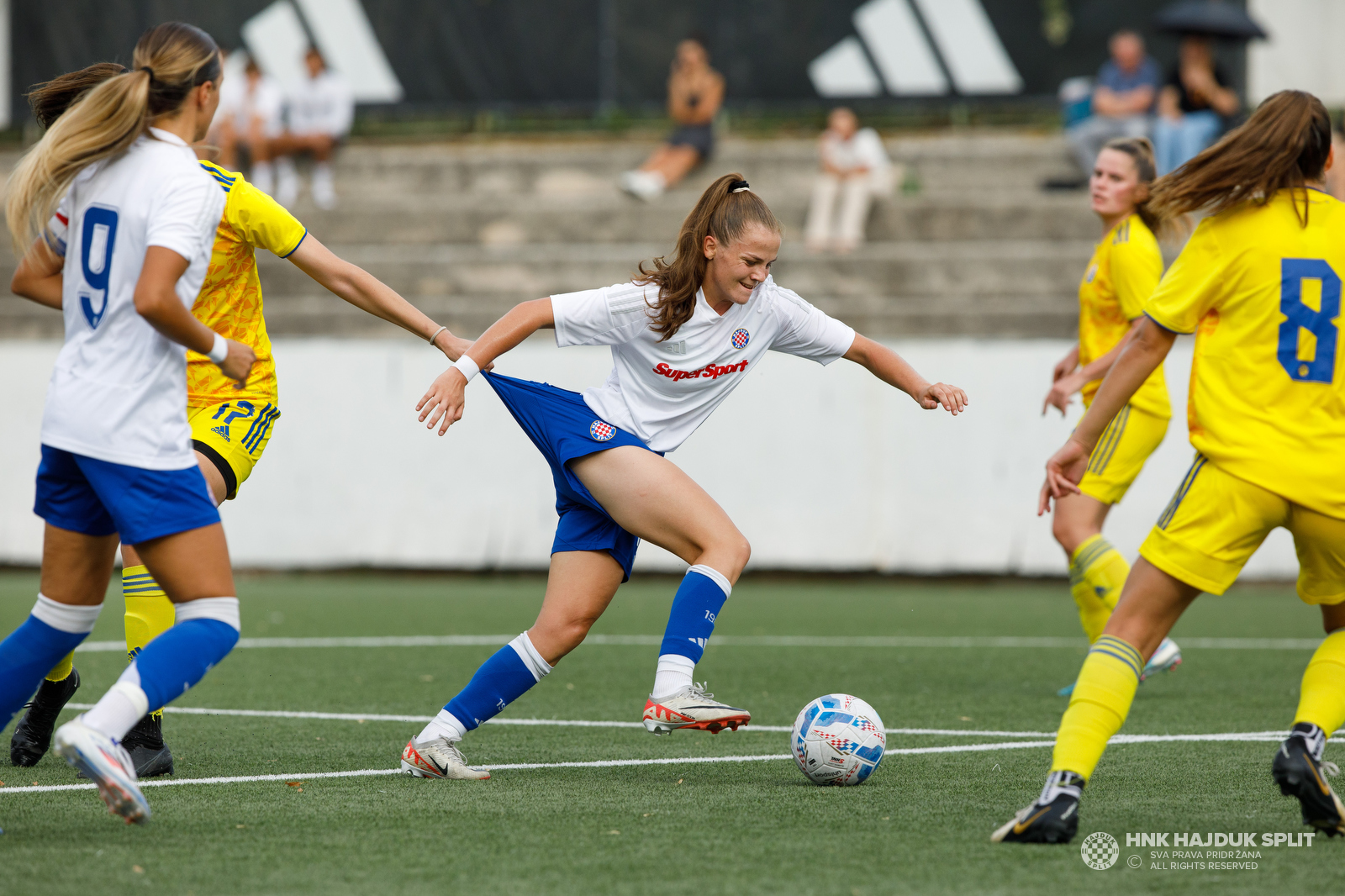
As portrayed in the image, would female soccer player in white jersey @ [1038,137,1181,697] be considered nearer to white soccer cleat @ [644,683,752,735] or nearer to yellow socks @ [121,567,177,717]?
white soccer cleat @ [644,683,752,735]

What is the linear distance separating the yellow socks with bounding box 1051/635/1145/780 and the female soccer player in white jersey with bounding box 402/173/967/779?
1.15 meters

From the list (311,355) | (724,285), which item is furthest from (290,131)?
(724,285)

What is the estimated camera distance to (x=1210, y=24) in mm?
15812

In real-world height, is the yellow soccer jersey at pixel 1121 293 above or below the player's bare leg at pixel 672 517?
below

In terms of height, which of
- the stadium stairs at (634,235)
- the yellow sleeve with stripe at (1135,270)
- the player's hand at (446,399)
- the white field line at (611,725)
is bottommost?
the stadium stairs at (634,235)

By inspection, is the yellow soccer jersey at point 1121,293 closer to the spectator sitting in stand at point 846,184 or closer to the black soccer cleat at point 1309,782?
the black soccer cleat at point 1309,782

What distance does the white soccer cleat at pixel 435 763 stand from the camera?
4.91m

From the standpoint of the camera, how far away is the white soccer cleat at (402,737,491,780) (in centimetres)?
491

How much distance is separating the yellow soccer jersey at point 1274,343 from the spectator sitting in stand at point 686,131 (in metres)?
14.1

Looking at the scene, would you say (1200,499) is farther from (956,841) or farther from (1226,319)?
(956,841)

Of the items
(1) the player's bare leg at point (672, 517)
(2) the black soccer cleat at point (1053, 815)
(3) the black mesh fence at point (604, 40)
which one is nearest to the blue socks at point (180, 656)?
(1) the player's bare leg at point (672, 517)

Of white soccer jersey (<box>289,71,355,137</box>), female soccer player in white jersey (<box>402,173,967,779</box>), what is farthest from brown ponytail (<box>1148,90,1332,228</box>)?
white soccer jersey (<box>289,71,355,137</box>)

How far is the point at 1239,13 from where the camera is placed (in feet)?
53.7

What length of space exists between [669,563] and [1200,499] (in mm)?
9119
